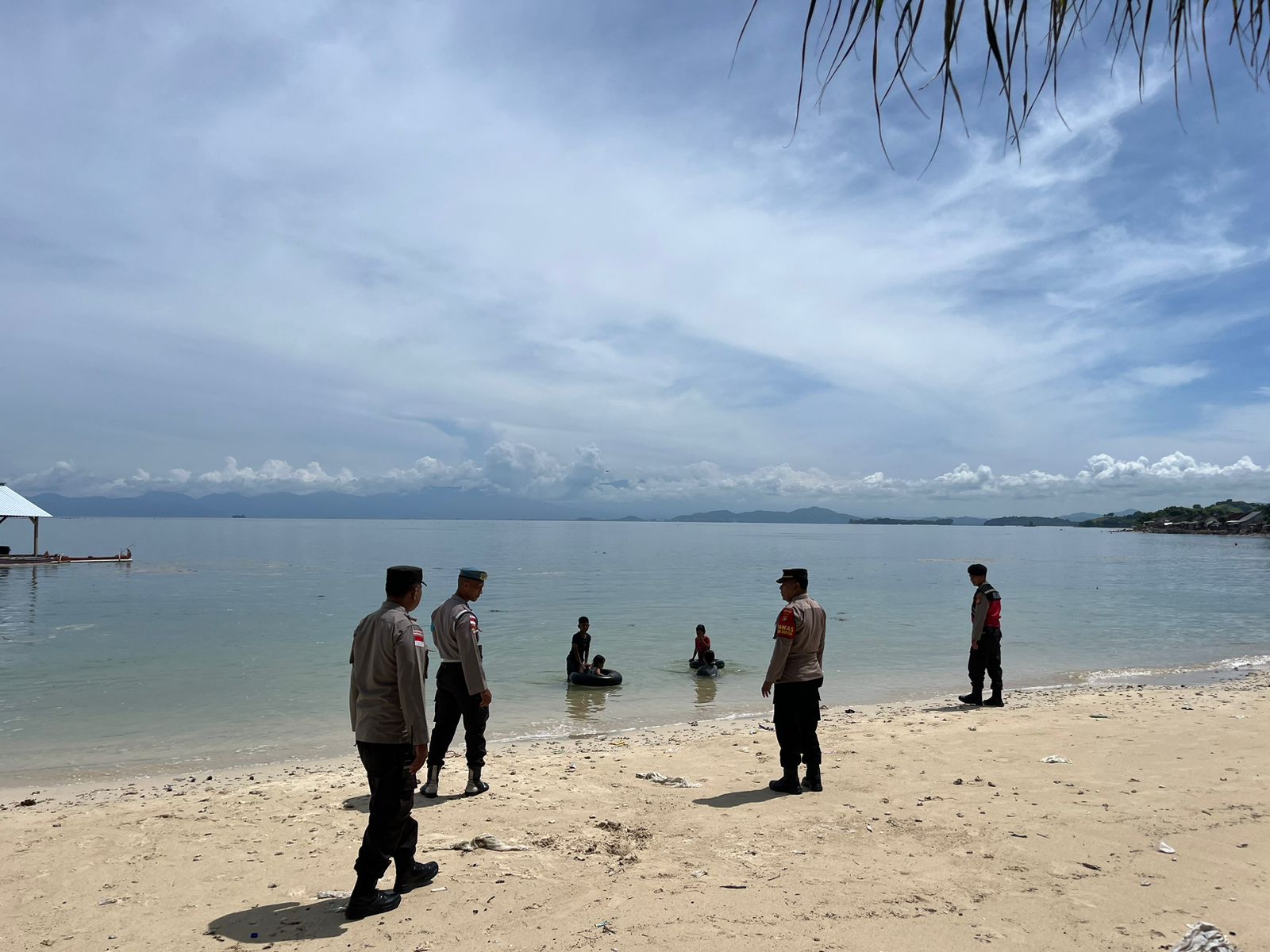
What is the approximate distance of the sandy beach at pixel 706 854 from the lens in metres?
4.52

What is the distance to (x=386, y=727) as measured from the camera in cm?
483

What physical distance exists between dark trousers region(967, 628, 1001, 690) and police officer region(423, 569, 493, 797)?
8.24 meters

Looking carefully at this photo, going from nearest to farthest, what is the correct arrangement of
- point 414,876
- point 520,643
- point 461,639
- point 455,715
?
point 414,876 → point 461,639 → point 455,715 → point 520,643

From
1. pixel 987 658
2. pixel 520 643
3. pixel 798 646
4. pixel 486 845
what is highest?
pixel 798 646

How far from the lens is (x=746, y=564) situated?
225 ft

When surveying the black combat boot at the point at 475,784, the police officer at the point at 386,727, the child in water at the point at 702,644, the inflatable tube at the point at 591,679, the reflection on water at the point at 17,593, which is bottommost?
the reflection on water at the point at 17,593

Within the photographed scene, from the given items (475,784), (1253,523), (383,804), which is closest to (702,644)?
(475,784)

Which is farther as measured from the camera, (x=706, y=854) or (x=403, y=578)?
(x=706, y=854)

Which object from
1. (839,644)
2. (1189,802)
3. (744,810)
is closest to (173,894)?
(744,810)

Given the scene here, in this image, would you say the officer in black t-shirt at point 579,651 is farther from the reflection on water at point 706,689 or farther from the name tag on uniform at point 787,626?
the name tag on uniform at point 787,626

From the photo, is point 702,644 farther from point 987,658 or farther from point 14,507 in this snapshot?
point 14,507

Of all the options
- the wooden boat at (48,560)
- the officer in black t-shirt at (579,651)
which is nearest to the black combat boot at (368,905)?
the officer in black t-shirt at (579,651)

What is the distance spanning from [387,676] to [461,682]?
2.67 metres

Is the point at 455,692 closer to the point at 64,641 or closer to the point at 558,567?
the point at 64,641
